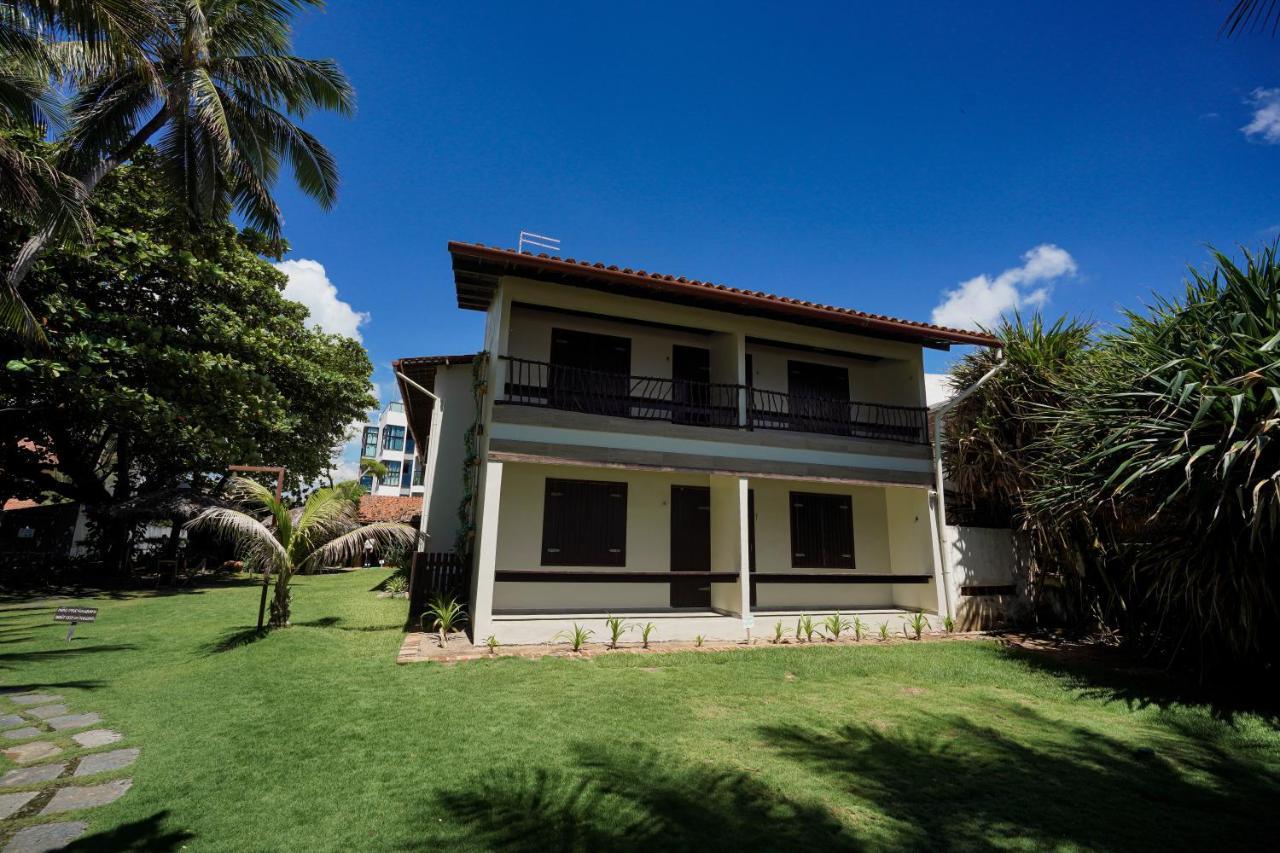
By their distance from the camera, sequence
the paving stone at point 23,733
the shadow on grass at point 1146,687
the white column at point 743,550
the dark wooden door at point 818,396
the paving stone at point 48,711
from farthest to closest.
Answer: the dark wooden door at point 818,396 < the white column at point 743,550 < the shadow on grass at point 1146,687 < the paving stone at point 48,711 < the paving stone at point 23,733

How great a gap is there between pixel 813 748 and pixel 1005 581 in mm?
8673

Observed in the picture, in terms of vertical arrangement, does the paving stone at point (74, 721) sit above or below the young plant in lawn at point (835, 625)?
below

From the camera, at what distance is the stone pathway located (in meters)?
3.29

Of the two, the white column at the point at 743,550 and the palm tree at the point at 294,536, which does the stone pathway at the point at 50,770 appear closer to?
the palm tree at the point at 294,536

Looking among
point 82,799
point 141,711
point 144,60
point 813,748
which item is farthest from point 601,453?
point 144,60

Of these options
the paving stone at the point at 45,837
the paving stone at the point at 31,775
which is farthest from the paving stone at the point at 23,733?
the paving stone at the point at 45,837

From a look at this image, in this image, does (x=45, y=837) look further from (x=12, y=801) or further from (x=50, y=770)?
(x=50, y=770)

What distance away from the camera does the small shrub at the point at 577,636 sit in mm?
8289

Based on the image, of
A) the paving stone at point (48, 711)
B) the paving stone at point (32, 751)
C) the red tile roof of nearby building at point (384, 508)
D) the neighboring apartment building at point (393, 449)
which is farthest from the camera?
the neighboring apartment building at point (393, 449)

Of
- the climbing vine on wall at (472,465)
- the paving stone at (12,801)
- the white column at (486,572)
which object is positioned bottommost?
the paving stone at (12,801)

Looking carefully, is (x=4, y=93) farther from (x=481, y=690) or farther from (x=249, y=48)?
(x=481, y=690)

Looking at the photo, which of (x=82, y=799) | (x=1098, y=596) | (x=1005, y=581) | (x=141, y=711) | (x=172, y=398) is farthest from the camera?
(x=172, y=398)

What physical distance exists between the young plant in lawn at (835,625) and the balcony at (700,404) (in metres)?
3.62

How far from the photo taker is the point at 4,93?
24.3 feet
